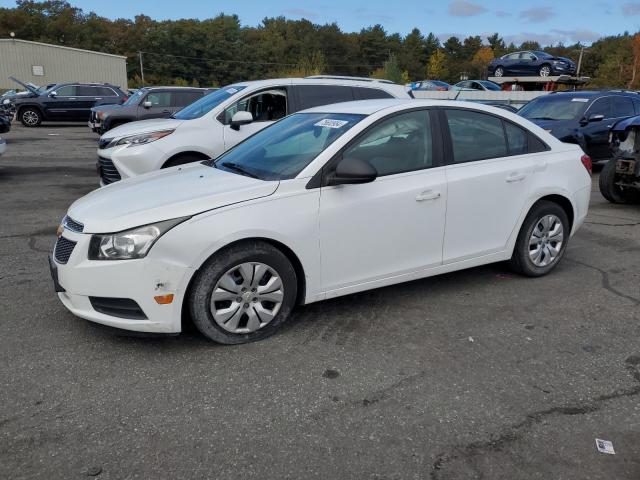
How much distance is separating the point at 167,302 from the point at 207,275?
292mm

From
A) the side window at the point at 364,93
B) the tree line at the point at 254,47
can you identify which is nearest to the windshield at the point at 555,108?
the side window at the point at 364,93

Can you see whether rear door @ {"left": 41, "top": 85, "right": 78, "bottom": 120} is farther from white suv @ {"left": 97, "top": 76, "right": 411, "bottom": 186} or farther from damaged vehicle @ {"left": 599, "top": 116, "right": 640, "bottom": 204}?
damaged vehicle @ {"left": 599, "top": 116, "right": 640, "bottom": 204}

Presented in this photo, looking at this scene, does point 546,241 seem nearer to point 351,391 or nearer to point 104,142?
point 351,391

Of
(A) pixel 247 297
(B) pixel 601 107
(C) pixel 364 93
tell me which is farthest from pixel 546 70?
(A) pixel 247 297

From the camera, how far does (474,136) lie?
4594 millimetres

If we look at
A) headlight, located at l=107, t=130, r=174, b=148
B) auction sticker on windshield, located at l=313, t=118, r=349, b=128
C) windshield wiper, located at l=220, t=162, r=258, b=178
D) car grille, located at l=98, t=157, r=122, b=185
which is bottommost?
car grille, located at l=98, t=157, r=122, b=185

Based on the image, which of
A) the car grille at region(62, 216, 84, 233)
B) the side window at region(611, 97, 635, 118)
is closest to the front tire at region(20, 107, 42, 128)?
the side window at region(611, 97, 635, 118)

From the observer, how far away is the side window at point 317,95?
7.67 m

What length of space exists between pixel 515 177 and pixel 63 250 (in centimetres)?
A: 355

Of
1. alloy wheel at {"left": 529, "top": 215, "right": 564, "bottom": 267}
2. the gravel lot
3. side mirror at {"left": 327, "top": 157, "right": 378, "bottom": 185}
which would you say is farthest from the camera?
alloy wheel at {"left": 529, "top": 215, "right": 564, "bottom": 267}

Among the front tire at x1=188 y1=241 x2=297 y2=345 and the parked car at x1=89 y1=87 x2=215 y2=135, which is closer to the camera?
the front tire at x1=188 y1=241 x2=297 y2=345

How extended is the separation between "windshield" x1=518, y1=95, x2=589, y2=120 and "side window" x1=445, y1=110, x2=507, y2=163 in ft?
24.5

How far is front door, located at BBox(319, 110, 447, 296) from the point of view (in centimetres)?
385

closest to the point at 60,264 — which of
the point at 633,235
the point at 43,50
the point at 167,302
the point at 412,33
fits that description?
the point at 167,302
